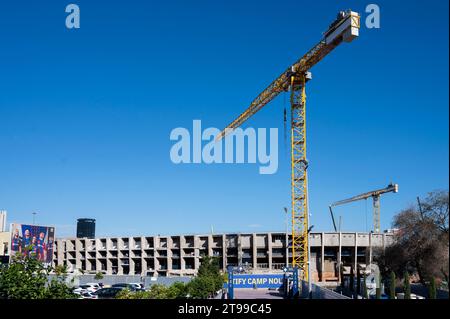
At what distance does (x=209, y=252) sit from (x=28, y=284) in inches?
2195

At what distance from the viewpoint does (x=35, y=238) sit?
5997 centimetres

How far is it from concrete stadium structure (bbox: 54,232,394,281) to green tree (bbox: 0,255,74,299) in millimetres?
47136

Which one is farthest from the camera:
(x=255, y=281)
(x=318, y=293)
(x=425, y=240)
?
(x=425, y=240)

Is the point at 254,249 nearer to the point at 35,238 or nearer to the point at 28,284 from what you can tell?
the point at 35,238

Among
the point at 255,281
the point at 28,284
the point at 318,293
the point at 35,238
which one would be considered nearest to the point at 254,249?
the point at 35,238

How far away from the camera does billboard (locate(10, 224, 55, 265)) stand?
53.8m

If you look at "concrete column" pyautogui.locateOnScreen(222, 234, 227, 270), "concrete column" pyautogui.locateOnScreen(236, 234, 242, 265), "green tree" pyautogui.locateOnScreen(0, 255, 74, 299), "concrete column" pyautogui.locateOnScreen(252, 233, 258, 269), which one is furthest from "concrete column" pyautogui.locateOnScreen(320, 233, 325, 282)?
"green tree" pyautogui.locateOnScreen(0, 255, 74, 299)

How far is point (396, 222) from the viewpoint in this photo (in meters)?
32.6

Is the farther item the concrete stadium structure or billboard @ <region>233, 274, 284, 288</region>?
the concrete stadium structure

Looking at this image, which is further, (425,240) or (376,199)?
(376,199)

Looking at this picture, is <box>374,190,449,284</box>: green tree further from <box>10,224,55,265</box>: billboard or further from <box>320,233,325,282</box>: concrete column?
<box>10,224,55,265</box>: billboard

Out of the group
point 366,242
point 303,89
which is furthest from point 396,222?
point 366,242
